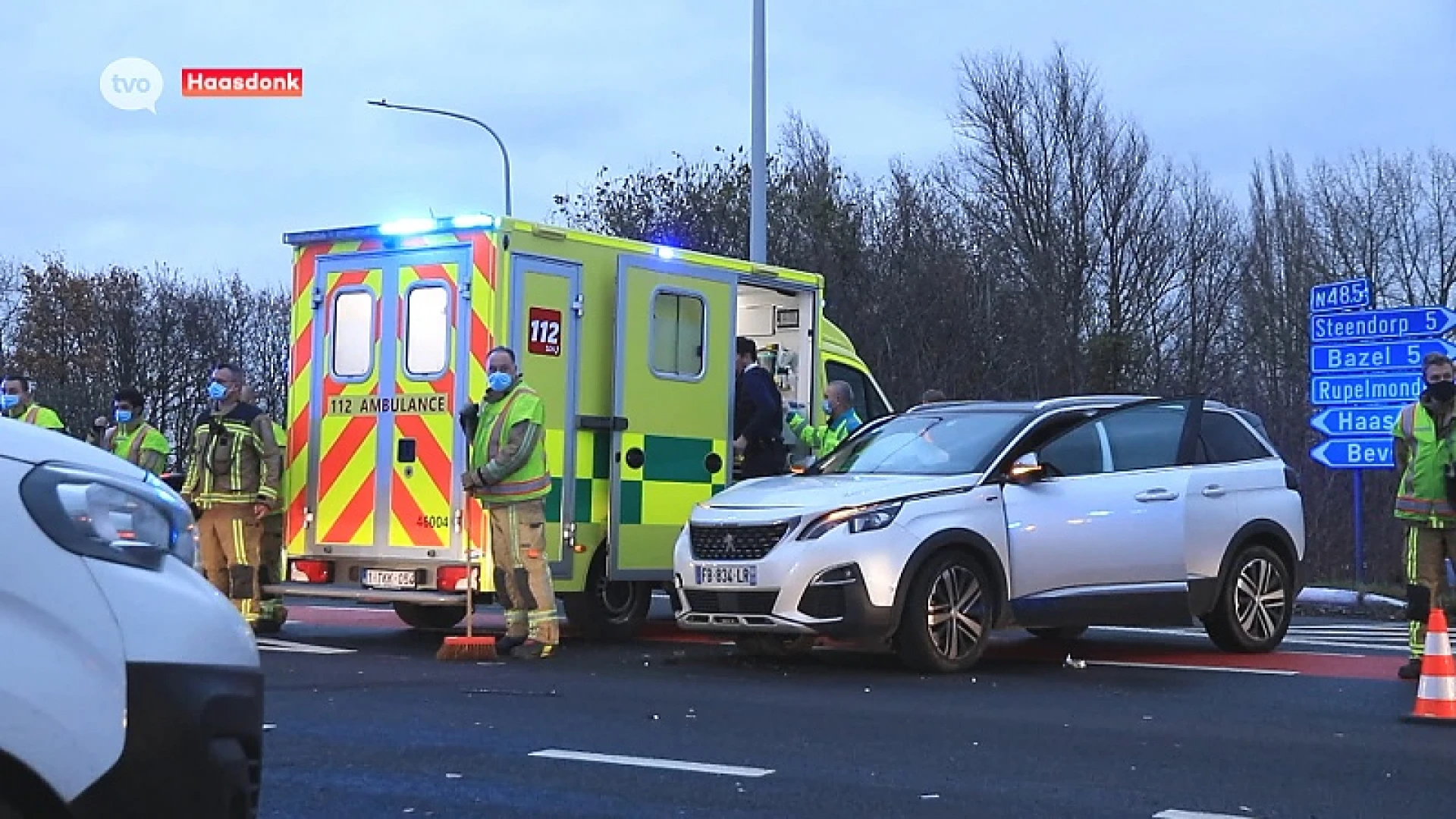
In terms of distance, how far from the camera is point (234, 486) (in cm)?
1350

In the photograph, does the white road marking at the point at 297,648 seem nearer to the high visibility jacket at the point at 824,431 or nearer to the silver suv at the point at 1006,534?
the silver suv at the point at 1006,534

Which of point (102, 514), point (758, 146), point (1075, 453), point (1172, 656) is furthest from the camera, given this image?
point (758, 146)

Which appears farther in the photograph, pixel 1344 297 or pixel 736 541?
pixel 1344 297

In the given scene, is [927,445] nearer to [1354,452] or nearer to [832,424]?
[832,424]

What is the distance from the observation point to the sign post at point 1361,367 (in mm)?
18062

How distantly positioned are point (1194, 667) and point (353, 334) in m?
5.81

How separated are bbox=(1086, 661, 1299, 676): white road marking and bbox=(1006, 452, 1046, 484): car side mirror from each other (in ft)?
4.11

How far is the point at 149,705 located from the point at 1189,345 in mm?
43969

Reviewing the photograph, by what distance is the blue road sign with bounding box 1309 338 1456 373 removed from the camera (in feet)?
59.0

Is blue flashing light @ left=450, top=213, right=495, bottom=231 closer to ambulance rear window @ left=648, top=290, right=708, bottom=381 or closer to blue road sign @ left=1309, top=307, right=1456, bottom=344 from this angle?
ambulance rear window @ left=648, top=290, right=708, bottom=381

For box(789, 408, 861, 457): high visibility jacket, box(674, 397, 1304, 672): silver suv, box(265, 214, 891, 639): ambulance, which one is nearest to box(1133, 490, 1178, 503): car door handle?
box(674, 397, 1304, 672): silver suv

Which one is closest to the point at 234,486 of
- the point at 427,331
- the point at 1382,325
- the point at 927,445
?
the point at 427,331

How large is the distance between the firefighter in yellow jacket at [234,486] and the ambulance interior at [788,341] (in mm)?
3699

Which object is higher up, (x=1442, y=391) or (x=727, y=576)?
(x=1442, y=391)
